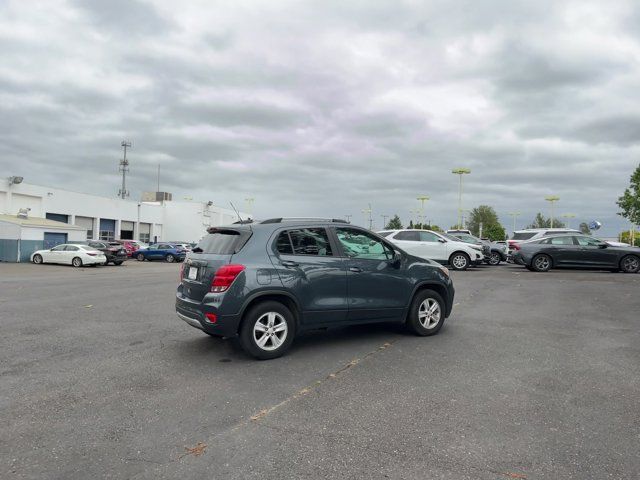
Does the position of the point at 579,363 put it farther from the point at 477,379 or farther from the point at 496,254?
the point at 496,254

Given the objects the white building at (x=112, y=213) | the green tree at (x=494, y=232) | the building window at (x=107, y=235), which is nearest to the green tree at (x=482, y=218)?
the green tree at (x=494, y=232)

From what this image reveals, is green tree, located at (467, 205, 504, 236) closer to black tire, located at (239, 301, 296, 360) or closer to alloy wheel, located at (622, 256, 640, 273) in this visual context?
alloy wheel, located at (622, 256, 640, 273)

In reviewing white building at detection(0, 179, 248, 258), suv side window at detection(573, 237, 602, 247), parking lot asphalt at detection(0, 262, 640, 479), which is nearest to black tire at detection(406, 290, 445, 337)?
parking lot asphalt at detection(0, 262, 640, 479)

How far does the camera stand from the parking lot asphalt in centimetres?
320

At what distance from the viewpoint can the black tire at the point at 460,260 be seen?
19641mm

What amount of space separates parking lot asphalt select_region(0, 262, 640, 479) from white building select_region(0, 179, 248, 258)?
33.7m

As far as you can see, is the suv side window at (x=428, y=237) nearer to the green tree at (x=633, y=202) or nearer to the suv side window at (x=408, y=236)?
the suv side window at (x=408, y=236)

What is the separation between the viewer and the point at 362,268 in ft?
20.7

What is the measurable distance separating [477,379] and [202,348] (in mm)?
3396

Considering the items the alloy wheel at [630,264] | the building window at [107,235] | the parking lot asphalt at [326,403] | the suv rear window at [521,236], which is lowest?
the parking lot asphalt at [326,403]

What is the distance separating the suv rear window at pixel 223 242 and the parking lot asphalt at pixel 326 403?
128 centimetres

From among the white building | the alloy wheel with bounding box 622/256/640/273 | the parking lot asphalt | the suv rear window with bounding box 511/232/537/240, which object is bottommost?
the parking lot asphalt

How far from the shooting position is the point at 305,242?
607 cm

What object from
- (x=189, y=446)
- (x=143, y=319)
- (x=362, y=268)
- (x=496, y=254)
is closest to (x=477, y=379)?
(x=362, y=268)
